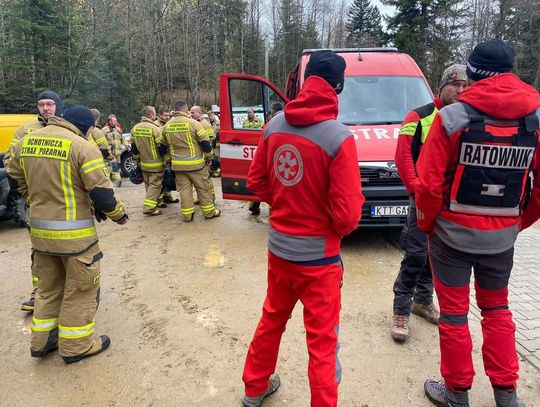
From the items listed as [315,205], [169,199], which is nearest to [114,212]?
[315,205]

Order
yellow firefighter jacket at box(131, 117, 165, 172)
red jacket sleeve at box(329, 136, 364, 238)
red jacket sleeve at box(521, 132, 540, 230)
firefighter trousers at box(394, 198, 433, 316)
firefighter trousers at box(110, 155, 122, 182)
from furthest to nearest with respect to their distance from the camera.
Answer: firefighter trousers at box(110, 155, 122, 182) → yellow firefighter jacket at box(131, 117, 165, 172) → firefighter trousers at box(394, 198, 433, 316) → red jacket sleeve at box(521, 132, 540, 230) → red jacket sleeve at box(329, 136, 364, 238)

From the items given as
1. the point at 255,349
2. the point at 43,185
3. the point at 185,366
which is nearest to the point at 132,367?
the point at 185,366

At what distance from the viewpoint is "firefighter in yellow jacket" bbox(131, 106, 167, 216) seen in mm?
7375

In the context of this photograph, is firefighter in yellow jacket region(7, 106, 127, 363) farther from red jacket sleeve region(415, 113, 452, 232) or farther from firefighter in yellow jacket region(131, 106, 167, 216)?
firefighter in yellow jacket region(131, 106, 167, 216)

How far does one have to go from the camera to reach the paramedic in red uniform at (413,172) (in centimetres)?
309

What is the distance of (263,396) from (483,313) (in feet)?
4.79

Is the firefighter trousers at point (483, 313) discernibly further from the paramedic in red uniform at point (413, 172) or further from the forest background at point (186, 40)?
the forest background at point (186, 40)

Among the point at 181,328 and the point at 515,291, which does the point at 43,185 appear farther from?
the point at 515,291

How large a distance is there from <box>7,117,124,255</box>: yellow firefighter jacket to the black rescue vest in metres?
2.40

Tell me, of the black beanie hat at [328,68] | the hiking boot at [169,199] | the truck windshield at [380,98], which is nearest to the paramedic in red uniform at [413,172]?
the black beanie hat at [328,68]

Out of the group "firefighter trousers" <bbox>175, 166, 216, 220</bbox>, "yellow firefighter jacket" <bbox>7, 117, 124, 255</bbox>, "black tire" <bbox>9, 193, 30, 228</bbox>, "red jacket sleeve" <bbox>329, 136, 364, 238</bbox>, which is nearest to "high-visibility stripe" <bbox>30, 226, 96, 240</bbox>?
"yellow firefighter jacket" <bbox>7, 117, 124, 255</bbox>

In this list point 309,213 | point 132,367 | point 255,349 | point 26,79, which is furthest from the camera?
point 26,79

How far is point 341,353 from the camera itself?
3.21 meters

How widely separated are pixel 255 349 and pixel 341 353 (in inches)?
38.8
